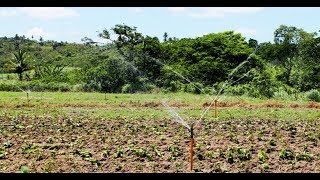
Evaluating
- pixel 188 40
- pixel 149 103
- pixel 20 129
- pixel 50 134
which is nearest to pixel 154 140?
pixel 50 134

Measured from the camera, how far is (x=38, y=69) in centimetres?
4359

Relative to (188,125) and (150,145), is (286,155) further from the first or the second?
(188,125)

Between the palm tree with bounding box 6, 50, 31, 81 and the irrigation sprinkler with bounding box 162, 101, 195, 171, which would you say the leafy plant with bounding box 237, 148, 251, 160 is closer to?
the irrigation sprinkler with bounding box 162, 101, 195, 171

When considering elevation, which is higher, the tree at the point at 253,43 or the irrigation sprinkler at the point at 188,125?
the tree at the point at 253,43

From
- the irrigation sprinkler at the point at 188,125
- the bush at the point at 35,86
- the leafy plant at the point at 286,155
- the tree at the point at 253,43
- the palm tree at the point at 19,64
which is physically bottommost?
the leafy plant at the point at 286,155

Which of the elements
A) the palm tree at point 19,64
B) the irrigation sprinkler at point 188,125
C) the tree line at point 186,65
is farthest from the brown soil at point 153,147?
the palm tree at point 19,64

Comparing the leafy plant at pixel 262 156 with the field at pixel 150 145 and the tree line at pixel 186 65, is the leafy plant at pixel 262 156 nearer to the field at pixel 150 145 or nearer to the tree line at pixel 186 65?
the field at pixel 150 145

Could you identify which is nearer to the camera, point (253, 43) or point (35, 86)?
point (35, 86)

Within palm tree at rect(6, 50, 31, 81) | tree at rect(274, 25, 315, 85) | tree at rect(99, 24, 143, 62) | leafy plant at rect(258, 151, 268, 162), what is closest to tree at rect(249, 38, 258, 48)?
tree at rect(274, 25, 315, 85)

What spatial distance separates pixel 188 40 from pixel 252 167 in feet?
102

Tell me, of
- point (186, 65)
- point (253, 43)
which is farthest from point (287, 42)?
point (186, 65)

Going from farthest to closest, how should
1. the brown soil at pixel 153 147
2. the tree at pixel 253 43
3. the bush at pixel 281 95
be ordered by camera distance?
the tree at pixel 253 43 → the bush at pixel 281 95 → the brown soil at pixel 153 147

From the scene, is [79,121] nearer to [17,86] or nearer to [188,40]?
[17,86]

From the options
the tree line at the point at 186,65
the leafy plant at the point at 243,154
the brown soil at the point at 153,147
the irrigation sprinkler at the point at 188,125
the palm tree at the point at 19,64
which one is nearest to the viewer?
the irrigation sprinkler at the point at 188,125
